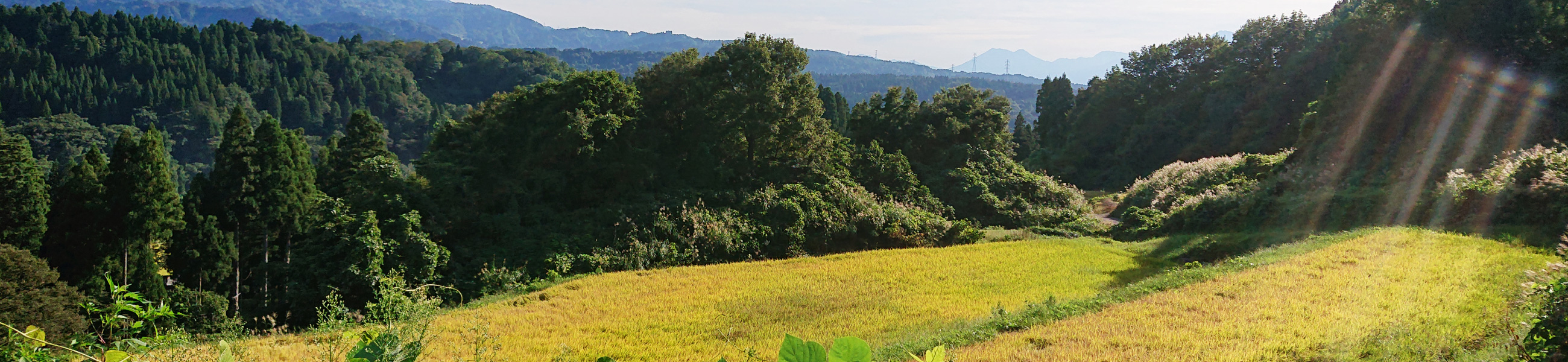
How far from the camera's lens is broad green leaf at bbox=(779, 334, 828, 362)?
1174 mm

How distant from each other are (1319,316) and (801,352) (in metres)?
8.09

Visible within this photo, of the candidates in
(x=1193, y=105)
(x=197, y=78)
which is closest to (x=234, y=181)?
(x=1193, y=105)

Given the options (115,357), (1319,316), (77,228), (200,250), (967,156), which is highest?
(115,357)

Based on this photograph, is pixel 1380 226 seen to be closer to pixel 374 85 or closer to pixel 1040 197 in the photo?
pixel 1040 197

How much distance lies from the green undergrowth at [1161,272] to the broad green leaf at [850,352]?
399 cm

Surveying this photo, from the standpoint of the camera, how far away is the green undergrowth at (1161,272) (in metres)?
8.33

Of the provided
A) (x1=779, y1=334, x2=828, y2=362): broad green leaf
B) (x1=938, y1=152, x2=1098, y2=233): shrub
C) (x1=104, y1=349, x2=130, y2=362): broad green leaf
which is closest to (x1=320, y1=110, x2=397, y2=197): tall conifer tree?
(x1=938, y1=152, x2=1098, y2=233): shrub

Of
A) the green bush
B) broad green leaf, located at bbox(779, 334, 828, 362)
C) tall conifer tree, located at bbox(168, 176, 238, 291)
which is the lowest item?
tall conifer tree, located at bbox(168, 176, 238, 291)

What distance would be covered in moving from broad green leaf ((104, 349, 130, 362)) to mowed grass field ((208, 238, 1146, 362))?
5687 millimetres

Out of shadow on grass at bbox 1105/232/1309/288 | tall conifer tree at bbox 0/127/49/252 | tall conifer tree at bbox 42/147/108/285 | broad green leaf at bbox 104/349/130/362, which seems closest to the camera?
broad green leaf at bbox 104/349/130/362

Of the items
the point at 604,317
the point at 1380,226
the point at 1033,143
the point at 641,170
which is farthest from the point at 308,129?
the point at 1380,226

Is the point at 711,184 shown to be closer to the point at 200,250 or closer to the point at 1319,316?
the point at 1319,316

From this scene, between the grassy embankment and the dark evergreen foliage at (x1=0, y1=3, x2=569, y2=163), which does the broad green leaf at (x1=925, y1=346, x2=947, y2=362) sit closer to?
the grassy embankment

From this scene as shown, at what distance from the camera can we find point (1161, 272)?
12.6 meters
